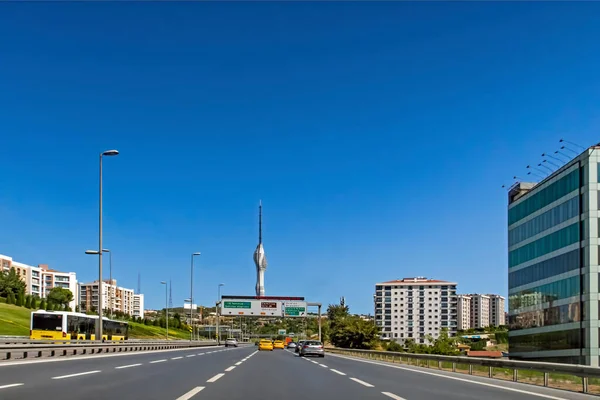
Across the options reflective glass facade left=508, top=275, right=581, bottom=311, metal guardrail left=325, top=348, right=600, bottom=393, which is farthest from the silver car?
reflective glass facade left=508, top=275, right=581, bottom=311

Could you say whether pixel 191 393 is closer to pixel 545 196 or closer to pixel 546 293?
pixel 546 293

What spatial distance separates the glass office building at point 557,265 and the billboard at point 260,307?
31.0 meters

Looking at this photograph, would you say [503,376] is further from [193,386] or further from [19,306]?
[19,306]

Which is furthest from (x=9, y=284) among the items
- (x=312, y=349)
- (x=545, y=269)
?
(x=312, y=349)

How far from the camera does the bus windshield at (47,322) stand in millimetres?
59594

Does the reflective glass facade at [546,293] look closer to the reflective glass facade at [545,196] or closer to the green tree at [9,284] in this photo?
the reflective glass facade at [545,196]

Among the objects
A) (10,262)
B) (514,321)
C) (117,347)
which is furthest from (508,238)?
(10,262)

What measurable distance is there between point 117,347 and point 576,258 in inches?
2056

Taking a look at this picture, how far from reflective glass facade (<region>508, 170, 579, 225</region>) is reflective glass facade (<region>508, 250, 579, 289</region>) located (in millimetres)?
7049

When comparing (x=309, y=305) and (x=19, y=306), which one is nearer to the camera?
(x=309, y=305)

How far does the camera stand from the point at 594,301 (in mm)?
71438

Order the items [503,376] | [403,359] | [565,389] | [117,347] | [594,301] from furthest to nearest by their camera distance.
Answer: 1. [594,301]
2. [117,347]
3. [403,359]
4. [503,376]
5. [565,389]

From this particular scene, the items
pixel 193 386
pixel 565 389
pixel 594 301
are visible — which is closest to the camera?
pixel 193 386

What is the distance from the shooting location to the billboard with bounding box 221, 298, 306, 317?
98.2 meters
